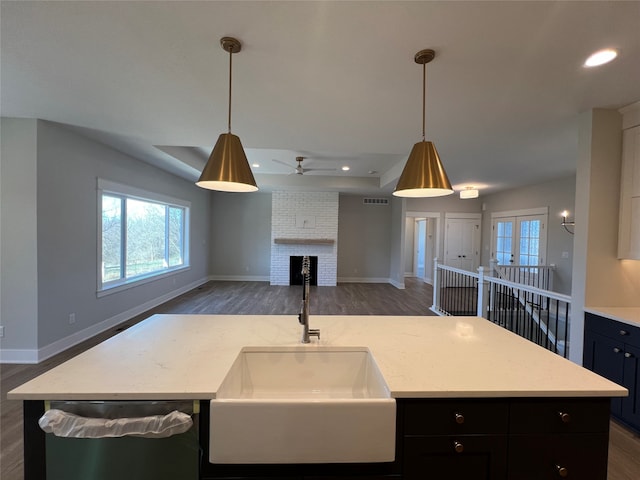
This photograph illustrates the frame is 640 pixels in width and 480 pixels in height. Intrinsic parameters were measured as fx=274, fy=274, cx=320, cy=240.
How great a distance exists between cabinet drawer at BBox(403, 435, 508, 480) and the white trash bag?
0.82 meters

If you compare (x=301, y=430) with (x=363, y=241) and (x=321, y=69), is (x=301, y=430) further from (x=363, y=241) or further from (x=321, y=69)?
(x=363, y=241)

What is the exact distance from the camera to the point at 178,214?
19.9ft

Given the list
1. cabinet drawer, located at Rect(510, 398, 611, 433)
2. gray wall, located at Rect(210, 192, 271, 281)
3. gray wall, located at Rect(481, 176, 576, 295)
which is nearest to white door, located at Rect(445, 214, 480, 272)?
gray wall, located at Rect(481, 176, 576, 295)

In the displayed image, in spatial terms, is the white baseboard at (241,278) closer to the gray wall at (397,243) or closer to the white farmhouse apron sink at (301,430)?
the gray wall at (397,243)

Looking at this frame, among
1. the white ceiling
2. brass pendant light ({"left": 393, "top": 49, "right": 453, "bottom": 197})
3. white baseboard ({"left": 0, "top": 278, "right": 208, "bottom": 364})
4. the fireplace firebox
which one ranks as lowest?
white baseboard ({"left": 0, "top": 278, "right": 208, "bottom": 364})

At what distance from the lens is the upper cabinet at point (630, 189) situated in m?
2.21

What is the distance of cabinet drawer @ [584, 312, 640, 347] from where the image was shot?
1.96 meters

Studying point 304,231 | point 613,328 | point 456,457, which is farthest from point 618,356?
point 304,231

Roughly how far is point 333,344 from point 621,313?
7.92 ft

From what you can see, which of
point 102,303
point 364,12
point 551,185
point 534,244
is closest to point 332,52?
point 364,12

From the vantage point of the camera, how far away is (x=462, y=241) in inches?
300

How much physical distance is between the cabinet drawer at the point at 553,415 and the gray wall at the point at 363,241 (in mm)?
6911

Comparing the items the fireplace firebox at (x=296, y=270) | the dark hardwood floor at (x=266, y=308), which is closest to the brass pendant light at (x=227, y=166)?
the dark hardwood floor at (x=266, y=308)

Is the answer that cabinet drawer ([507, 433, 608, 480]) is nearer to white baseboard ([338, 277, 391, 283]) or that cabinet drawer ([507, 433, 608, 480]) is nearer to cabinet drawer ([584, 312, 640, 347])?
cabinet drawer ([584, 312, 640, 347])
